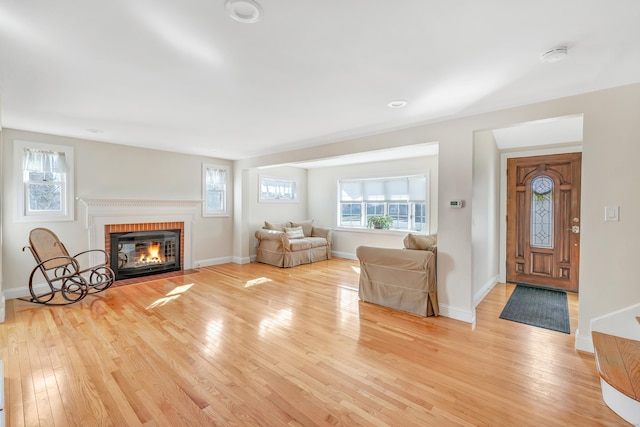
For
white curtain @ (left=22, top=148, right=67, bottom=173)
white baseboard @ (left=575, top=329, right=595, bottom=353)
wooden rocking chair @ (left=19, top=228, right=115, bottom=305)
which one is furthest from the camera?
white curtain @ (left=22, top=148, right=67, bottom=173)

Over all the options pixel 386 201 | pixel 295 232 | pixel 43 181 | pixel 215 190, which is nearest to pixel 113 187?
pixel 43 181

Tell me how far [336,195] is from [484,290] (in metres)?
4.15

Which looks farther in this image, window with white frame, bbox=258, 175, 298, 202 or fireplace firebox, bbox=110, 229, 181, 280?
window with white frame, bbox=258, 175, 298, 202

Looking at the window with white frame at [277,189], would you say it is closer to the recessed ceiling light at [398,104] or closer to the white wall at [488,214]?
the white wall at [488,214]

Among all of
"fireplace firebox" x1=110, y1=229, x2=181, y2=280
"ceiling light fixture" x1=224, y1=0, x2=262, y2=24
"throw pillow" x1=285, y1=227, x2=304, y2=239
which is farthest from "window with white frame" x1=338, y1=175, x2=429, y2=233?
"ceiling light fixture" x1=224, y1=0, x2=262, y2=24

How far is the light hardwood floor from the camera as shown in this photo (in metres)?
1.84

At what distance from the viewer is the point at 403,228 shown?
6.58m

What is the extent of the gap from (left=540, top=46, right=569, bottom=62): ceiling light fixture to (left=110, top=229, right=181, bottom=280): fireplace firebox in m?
6.02

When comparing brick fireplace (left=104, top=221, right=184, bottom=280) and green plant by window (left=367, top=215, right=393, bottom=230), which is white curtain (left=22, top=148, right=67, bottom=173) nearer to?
brick fireplace (left=104, top=221, right=184, bottom=280)

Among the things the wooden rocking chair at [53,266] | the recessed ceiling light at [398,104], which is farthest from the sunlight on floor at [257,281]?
the recessed ceiling light at [398,104]

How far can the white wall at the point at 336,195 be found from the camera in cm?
609

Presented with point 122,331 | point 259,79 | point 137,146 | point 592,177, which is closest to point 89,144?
point 137,146

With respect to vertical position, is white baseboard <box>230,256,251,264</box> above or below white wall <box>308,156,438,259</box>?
below

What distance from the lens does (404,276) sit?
144 inches
